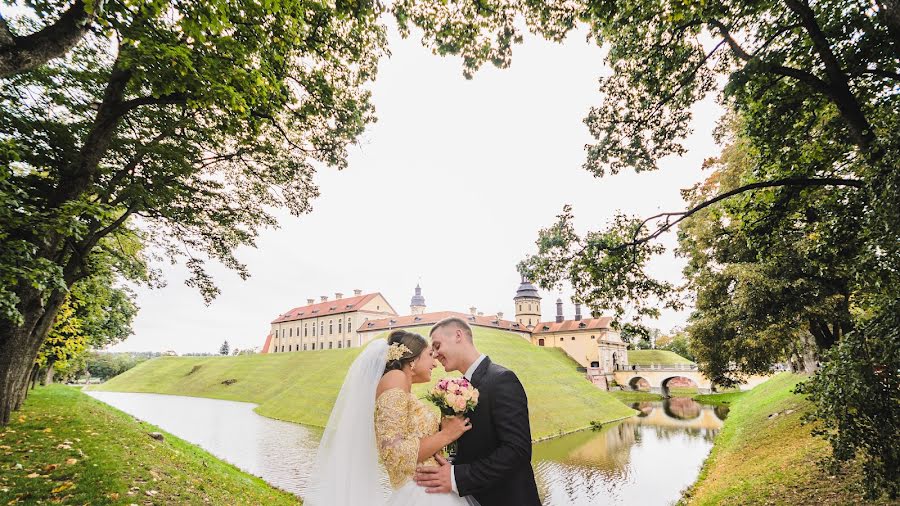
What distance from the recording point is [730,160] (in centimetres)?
1977

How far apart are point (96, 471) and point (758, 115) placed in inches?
665

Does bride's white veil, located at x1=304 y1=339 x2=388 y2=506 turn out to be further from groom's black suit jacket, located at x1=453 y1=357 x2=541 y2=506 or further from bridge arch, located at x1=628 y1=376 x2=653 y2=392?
bridge arch, located at x1=628 y1=376 x2=653 y2=392

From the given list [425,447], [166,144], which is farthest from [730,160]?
[166,144]

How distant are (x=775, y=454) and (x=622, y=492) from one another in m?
6.95

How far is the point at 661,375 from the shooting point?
2869 inches

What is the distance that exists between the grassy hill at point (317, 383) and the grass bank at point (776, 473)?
1543cm

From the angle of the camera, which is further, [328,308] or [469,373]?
[328,308]

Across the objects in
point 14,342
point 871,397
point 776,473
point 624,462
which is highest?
point 14,342

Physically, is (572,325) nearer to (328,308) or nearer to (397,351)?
(328,308)

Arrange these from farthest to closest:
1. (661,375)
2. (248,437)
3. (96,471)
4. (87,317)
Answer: (661,375), (248,437), (87,317), (96,471)

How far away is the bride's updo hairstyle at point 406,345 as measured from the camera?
4.96 m

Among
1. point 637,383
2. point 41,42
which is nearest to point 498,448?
point 41,42

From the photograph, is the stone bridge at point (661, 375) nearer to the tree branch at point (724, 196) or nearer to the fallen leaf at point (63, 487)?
the tree branch at point (724, 196)

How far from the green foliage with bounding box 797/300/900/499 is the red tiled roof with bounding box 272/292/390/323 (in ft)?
279
